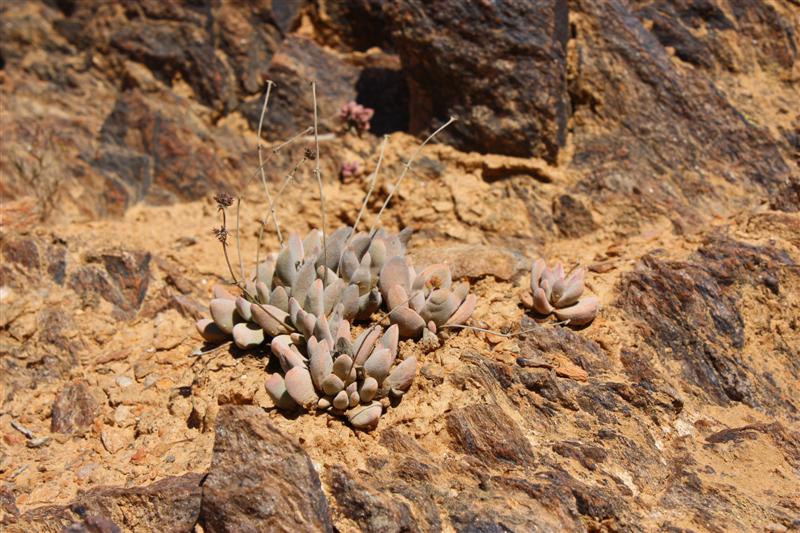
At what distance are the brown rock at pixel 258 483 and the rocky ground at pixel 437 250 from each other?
12 millimetres

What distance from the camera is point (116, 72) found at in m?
7.07

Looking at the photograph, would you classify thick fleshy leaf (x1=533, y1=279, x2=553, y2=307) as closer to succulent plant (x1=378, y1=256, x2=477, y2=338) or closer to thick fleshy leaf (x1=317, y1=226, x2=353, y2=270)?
succulent plant (x1=378, y1=256, x2=477, y2=338)

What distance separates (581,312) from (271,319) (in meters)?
1.73

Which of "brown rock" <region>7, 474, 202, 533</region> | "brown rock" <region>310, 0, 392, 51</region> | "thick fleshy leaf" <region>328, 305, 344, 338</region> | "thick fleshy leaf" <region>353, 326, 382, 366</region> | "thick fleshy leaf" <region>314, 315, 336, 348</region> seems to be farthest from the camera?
"brown rock" <region>310, 0, 392, 51</region>

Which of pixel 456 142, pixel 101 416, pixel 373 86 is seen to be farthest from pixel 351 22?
pixel 101 416

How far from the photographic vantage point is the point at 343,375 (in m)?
3.51

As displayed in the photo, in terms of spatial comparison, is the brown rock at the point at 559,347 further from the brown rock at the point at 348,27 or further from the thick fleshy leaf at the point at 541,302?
the brown rock at the point at 348,27

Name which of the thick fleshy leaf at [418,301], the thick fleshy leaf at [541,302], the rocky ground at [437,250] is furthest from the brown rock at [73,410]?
the thick fleshy leaf at [541,302]

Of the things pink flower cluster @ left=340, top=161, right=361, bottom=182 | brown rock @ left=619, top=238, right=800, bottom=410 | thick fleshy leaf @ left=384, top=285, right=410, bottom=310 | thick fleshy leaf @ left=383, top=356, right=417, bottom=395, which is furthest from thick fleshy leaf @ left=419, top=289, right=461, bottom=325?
pink flower cluster @ left=340, top=161, right=361, bottom=182

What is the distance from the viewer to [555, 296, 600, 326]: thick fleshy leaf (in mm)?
4188

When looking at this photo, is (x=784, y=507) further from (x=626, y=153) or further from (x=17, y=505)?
(x=17, y=505)

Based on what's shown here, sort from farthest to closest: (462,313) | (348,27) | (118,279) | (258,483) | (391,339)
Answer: (348,27), (118,279), (462,313), (391,339), (258,483)

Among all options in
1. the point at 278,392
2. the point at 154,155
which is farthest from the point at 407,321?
the point at 154,155

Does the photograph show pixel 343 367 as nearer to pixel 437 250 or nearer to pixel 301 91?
pixel 437 250
